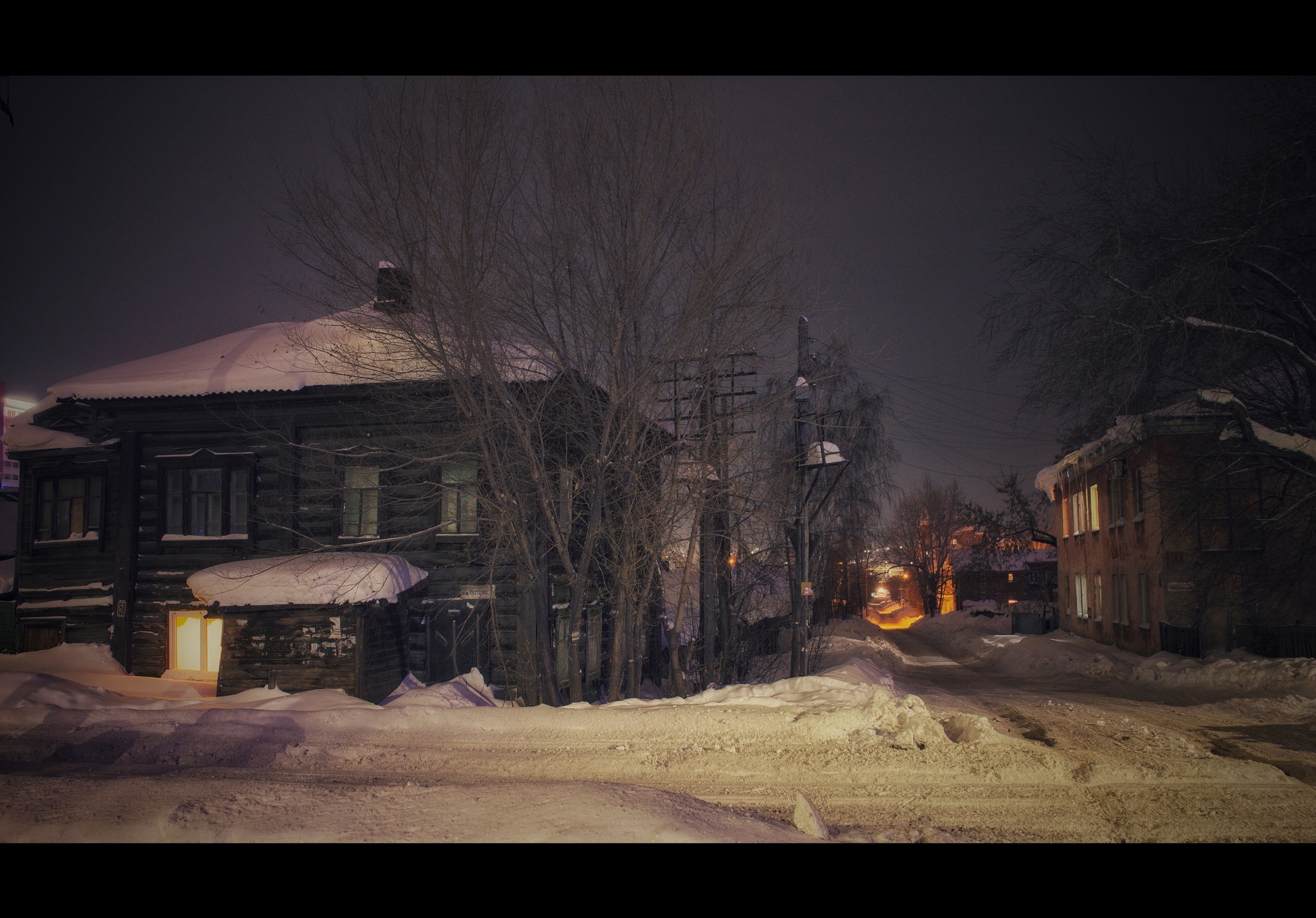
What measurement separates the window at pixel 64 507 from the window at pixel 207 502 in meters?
2.36

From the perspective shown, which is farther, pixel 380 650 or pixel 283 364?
pixel 283 364

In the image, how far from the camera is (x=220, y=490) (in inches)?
735

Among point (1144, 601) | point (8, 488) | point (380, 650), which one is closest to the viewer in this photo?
point (380, 650)

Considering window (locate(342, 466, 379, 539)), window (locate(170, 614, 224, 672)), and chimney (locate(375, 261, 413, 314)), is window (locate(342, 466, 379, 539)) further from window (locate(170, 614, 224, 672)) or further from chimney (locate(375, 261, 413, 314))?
chimney (locate(375, 261, 413, 314))

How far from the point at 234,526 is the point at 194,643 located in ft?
9.70

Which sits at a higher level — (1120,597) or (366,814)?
(366,814)

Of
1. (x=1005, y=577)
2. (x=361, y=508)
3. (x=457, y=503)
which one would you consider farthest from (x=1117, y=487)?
(x=1005, y=577)

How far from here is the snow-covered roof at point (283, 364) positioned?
38.4ft

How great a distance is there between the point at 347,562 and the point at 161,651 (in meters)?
6.55

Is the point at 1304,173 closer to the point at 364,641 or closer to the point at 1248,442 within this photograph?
the point at 1248,442

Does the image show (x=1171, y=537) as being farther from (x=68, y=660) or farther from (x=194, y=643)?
(x=68, y=660)

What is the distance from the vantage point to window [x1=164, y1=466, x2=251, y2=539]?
18.6 metres

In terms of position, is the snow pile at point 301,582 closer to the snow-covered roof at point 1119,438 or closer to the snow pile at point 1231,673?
the snow-covered roof at point 1119,438

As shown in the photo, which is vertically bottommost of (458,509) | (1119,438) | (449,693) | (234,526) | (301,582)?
(449,693)
